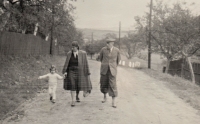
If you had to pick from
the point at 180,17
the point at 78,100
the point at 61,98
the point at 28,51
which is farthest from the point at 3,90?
the point at 180,17

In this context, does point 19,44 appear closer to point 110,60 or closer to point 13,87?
point 13,87

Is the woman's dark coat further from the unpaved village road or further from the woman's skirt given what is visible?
the unpaved village road

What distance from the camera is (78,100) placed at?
25.5 ft

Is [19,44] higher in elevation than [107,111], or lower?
higher

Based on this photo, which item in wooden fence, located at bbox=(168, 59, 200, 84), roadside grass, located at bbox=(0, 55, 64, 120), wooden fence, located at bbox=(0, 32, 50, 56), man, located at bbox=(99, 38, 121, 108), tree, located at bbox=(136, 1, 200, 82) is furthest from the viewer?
wooden fence, located at bbox=(168, 59, 200, 84)

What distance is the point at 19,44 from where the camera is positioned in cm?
1812

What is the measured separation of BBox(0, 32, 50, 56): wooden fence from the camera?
1536 centimetres

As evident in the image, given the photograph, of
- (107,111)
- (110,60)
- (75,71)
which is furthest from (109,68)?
(107,111)

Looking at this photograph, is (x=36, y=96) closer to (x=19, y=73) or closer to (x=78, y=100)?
(x=78, y=100)

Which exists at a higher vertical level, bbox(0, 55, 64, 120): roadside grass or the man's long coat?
the man's long coat

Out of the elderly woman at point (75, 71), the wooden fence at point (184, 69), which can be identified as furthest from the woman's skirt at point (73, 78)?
the wooden fence at point (184, 69)

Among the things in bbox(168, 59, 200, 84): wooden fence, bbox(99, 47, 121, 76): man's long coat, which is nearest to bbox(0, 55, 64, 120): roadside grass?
bbox(99, 47, 121, 76): man's long coat

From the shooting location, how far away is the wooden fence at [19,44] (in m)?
15.4

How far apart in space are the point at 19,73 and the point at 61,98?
16.1ft
